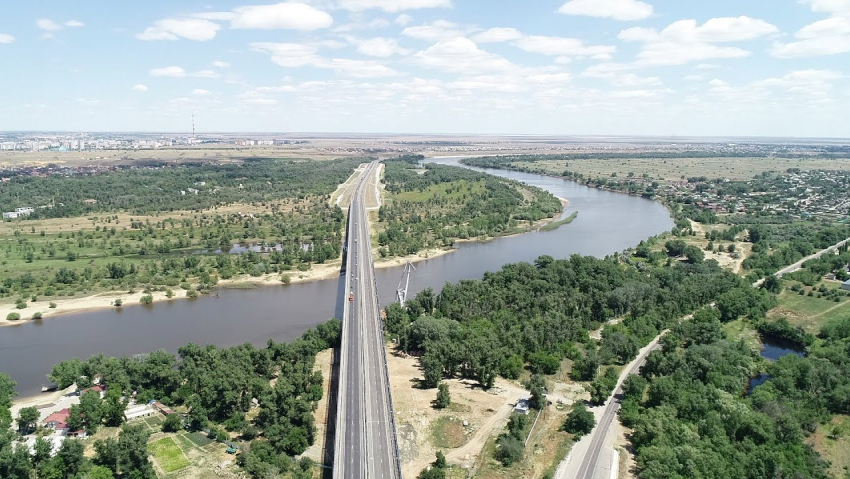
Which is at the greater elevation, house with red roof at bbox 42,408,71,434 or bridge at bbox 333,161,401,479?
bridge at bbox 333,161,401,479

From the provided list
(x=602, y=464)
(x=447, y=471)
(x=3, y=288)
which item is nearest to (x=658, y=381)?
(x=602, y=464)

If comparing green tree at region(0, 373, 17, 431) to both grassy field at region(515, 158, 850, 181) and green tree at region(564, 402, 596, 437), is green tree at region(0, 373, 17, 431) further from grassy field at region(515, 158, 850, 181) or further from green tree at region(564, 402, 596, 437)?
grassy field at region(515, 158, 850, 181)

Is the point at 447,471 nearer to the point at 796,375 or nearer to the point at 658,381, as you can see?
the point at 658,381

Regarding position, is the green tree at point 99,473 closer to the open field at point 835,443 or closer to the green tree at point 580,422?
the green tree at point 580,422

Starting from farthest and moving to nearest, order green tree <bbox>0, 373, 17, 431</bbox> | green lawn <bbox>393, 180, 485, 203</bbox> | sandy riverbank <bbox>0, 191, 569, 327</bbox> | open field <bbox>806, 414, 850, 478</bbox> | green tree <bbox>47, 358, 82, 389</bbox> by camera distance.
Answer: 1. green lawn <bbox>393, 180, 485, 203</bbox>
2. sandy riverbank <bbox>0, 191, 569, 327</bbox>
3. green tree <bbox>47, 358, 82, 389</bbox>
4. green tree <bbox>0, 373, 17, 431</bbox>
5. open field <bbox>806, 414, 850, 478</bbox>

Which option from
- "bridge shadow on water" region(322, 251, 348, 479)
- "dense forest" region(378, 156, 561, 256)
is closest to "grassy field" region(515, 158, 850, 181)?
"dense forest" region(378, 156, 561, 256)

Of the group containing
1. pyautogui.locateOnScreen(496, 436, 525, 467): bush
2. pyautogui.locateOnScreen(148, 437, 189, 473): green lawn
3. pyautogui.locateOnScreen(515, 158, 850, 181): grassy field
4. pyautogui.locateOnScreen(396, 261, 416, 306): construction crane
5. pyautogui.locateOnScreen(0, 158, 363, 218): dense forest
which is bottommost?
pyautogui.locateOnScreen(148, 437, 189, 473): green lawn

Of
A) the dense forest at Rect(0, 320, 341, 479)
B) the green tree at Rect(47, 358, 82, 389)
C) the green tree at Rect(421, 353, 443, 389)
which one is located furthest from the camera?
the green tree at Rect(421, 353, 443, 389)

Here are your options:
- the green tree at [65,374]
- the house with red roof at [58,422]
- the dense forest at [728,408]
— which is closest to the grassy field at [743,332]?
the dense forest at [728,408]
